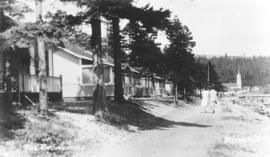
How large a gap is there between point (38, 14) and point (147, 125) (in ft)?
26.1

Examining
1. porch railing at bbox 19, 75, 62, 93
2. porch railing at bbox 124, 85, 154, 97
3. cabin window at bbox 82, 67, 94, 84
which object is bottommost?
porch railing at bbox 124, 85, 154, 97

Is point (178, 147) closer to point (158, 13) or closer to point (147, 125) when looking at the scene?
point (147, 125)

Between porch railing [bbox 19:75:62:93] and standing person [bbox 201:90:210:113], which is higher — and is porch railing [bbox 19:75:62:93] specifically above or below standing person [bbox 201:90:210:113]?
above

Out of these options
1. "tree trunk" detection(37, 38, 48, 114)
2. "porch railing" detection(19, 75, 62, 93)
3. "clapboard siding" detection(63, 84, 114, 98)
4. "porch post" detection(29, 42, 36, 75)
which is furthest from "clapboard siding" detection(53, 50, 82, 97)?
"tree trunk" detection(37, 38, 48, 114)

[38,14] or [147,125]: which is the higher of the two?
[38,14]

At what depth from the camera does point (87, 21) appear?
1762 cm

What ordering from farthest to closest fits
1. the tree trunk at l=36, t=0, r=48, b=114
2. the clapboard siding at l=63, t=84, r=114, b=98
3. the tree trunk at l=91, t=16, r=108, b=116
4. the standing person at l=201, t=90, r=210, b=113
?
the clapboard siding at l=63, t=84, r=114, b=98 < the standing person at l=201, t=90, r=210, b=113 < the tree trunk at l=91, t=16, r=108, b=116 < the tree trunk at l=36, t=0, r=48, b=114

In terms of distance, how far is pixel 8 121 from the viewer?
39.2ft

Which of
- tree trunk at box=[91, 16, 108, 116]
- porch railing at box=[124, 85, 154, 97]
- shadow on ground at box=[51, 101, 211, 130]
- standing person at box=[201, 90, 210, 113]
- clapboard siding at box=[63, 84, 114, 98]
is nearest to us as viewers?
tree trunk at box=[91, 16, 108, 116]

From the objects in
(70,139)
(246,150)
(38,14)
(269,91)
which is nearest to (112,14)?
(38,14)

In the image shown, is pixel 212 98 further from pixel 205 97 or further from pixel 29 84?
pixel 29 84

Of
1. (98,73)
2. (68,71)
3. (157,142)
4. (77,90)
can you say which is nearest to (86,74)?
(68,71)

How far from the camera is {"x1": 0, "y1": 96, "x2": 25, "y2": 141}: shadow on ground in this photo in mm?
10727

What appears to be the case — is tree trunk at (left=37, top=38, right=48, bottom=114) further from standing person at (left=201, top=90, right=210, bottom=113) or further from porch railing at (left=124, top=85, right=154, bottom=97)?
porch railing at (left=124, top=85, right=154, bottom=97)
